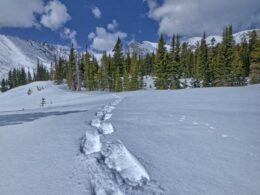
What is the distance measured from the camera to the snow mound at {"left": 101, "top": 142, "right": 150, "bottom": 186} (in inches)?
140

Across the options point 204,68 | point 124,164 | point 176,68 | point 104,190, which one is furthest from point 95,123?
point 204,68

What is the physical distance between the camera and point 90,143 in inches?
206

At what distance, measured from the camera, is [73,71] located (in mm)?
53625

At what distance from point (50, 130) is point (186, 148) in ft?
11.9

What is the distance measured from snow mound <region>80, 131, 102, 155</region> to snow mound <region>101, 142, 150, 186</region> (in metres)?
0.19

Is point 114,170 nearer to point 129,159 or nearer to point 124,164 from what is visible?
point 124,164

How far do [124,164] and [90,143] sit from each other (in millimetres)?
1398

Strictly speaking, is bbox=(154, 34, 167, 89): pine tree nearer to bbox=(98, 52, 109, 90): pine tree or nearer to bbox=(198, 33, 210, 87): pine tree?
bbox=(198, 33, 210, 87): pine tree

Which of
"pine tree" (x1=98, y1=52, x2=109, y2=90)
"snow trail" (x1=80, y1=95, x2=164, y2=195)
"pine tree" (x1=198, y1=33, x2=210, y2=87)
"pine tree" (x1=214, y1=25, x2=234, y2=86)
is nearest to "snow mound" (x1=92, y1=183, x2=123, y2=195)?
"snow trail" (x1=80, y1=95, x2=164, y2=195)

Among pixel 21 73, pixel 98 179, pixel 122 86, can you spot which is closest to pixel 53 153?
pixel 98 179

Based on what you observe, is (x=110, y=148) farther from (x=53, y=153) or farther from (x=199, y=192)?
(x=199, y=192)

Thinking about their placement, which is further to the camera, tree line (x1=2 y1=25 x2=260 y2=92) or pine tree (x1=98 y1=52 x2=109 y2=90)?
pine tree (x1=98 y1=52 x2=109 y2=90)

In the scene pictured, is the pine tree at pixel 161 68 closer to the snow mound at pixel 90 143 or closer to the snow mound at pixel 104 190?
the snow mound at pixel 90 143

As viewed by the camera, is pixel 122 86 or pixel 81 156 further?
pixel 122 86
